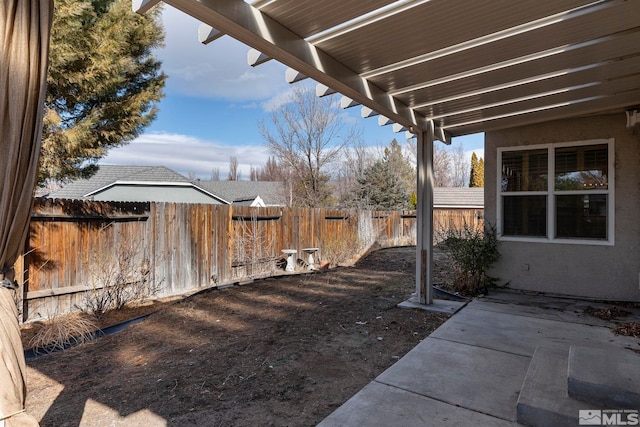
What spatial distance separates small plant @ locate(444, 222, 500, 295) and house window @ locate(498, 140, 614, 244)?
13.5 inches

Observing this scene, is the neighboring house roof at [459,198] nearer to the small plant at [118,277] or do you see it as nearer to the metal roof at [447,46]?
the metal roof at [447,46]

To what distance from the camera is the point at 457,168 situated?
37.8 m

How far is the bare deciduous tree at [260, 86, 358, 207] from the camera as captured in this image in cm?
1823

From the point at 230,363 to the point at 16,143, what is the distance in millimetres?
2735

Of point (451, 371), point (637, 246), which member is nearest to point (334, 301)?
point (451, 371)

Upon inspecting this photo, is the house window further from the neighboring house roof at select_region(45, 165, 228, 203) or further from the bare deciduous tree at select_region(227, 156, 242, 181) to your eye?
the bare deciduous tree at select_region(227, 156, 242, 181)

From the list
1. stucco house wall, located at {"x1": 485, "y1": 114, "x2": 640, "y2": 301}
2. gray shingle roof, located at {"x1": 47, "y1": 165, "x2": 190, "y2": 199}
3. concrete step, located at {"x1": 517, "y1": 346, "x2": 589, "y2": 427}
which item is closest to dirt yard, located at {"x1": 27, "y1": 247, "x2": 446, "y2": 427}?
concrete step, located at {"x1": 517, "y1": 346, "x2": 589, "y2": 427}

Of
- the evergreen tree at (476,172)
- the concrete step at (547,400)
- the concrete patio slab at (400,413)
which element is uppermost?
the evergreen tree at (476,172)

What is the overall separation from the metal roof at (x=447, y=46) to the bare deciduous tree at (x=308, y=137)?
13.7m

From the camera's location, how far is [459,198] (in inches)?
965

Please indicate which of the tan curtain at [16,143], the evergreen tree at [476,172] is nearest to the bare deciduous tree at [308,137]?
the evergreen tree at [476,172]

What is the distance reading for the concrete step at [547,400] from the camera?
2371 mm

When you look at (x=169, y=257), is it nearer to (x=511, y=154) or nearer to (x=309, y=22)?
(x=309, y=22)

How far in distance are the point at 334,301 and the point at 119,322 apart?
3.23m
